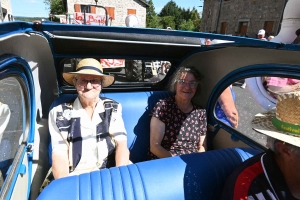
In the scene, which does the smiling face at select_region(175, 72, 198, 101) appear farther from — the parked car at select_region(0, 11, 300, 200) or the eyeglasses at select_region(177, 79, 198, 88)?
the parked car at select_region(0, 11, 300, 200)

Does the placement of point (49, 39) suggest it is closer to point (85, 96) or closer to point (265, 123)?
point (85, 96)

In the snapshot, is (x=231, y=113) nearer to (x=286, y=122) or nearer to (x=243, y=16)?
(x=286, y=122)

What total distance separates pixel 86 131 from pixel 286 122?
1.63 m

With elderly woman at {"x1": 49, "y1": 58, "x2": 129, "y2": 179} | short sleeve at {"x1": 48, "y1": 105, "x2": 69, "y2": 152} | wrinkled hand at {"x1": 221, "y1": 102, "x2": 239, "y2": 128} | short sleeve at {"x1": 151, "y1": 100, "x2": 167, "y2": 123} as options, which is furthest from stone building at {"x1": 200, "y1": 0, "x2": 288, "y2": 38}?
short sleeve at {"x1": 48, "y1": 105, "x2": 69, "y2": 152}

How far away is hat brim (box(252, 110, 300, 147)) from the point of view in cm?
96

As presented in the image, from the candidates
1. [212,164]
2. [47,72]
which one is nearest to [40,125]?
[47,72]

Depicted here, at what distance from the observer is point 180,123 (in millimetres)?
2438

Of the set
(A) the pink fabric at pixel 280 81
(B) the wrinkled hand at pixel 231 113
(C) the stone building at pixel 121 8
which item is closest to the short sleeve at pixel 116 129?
(B) the wrinkled hand at pixel 231 113

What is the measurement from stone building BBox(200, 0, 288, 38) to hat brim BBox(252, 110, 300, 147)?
18.8 m

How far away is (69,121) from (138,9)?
79.2ft

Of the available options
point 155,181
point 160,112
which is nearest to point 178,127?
point 160,112

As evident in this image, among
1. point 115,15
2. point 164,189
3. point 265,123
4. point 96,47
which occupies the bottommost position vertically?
point 164,189

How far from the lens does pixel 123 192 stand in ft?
3.91

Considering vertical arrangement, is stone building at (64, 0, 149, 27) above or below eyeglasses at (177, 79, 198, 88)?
above
